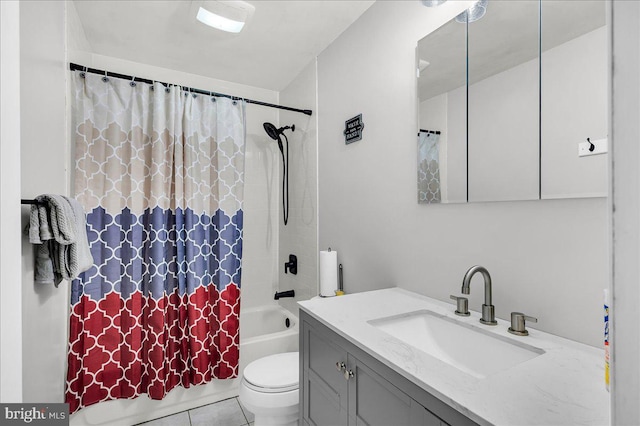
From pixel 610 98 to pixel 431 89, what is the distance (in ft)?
3.79

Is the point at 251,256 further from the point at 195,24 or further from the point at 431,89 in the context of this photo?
the point at 431,89

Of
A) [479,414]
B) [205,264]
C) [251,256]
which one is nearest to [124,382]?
[205,264]

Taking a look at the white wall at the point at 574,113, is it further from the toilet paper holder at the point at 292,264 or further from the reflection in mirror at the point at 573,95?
the toilet paper holder at the point at 292,264

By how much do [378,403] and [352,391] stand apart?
0.13 m

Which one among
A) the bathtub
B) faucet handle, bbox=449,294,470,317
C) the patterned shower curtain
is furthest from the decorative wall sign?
the bathtub

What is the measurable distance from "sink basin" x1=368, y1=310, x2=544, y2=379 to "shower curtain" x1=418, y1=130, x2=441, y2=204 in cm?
49

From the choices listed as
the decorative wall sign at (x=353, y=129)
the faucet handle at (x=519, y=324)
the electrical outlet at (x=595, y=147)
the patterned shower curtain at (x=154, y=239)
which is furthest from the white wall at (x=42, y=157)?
the electrical outlet at (x=595, y=147)

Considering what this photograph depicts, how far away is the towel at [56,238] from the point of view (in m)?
0.96

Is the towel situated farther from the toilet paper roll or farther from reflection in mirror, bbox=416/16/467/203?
reflection in mirror, bbox=416/16/467/203

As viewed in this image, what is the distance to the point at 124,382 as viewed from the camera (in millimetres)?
1843

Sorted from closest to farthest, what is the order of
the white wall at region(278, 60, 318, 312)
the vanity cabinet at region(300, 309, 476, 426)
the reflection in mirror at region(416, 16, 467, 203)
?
the vanity cabinet at region(300, 309, 476, 426)
the reflection in mirror at region(416, 16, 467, 203)
the white wall at region(278, 60, 318, 312)

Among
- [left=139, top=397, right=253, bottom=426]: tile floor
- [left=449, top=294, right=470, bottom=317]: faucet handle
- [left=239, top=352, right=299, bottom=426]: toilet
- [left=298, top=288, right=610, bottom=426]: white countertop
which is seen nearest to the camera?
[left=298, top=288, right=610, bottom=426]: white countertop

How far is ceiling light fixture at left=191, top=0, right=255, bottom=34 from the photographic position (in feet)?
5.24

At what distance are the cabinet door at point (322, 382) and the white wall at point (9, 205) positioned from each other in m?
0.83
